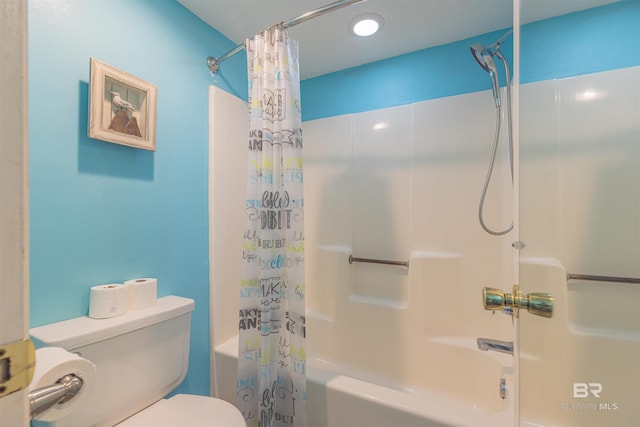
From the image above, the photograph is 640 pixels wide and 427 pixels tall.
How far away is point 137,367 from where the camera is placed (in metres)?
0.97

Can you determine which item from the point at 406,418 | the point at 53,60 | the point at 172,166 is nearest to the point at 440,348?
the point at 406,418

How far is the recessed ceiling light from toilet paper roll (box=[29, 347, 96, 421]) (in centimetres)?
178

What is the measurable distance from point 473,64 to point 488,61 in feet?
0.83

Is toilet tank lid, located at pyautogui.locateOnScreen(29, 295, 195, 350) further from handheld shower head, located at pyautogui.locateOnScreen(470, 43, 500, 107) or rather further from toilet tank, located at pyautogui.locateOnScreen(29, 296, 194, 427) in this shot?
handheld shower head, located at pyautogui.locateOnScreen(470, 43, 500, 107)

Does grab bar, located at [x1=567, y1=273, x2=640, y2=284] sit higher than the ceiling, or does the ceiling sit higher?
the ceiling

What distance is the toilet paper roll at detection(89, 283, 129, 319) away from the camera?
0.93 meters

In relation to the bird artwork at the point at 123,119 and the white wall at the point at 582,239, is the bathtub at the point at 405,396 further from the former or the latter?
the bird artwork at the point at 123,119

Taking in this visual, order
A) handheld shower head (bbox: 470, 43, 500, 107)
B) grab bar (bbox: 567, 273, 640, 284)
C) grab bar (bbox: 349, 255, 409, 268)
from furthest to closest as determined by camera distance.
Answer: grab bar (bbox: 349, 255, 409, 268) < handheld shower head (bbox: 470, 43, 500, 107) < grab bar (bbox: 567, 273, 640, 284)

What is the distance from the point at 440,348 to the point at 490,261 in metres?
0.59

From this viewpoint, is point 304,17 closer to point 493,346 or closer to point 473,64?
point 473,64

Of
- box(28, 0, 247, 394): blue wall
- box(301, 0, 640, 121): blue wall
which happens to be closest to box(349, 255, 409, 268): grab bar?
box(28, 0, 247, 394): blue wall

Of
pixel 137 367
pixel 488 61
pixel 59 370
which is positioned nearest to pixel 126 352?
pixel 137 367

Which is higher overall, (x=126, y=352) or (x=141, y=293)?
(x=141, y=293)

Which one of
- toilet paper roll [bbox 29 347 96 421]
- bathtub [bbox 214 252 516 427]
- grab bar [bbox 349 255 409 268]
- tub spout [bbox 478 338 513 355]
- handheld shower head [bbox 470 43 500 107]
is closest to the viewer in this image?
toilet paper roll [bbox 29 347 96 421]
